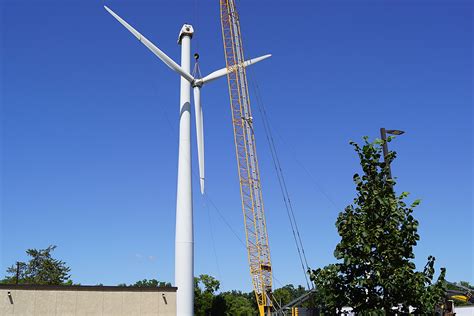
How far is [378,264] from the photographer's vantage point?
12.2 m

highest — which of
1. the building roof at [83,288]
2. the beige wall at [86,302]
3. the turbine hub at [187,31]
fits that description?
the turbine hub at [187,31]

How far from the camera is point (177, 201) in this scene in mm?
32562

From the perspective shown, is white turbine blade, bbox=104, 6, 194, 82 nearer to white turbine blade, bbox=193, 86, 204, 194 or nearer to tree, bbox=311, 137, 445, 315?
white turbine blade, bbox=193, 86, 204, 194

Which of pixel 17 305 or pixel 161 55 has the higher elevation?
pixel 161 55

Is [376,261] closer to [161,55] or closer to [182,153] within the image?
[182,153]

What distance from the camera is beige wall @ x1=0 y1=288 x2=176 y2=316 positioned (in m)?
30.8

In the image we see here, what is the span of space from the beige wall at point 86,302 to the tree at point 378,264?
23.6 m

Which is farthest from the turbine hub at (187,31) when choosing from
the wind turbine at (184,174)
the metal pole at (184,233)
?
the metal pole at (184,233)

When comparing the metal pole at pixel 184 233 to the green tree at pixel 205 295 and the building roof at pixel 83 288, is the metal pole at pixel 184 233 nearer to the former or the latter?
the building roof at pixel 83 288

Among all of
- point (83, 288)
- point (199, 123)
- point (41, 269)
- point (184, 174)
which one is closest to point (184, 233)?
point (184, 174)

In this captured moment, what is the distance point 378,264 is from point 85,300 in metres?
25.7

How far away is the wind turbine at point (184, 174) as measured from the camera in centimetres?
3159

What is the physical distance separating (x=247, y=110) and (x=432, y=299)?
69.8m

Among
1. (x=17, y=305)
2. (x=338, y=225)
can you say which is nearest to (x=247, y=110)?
(x=17, y=305)
